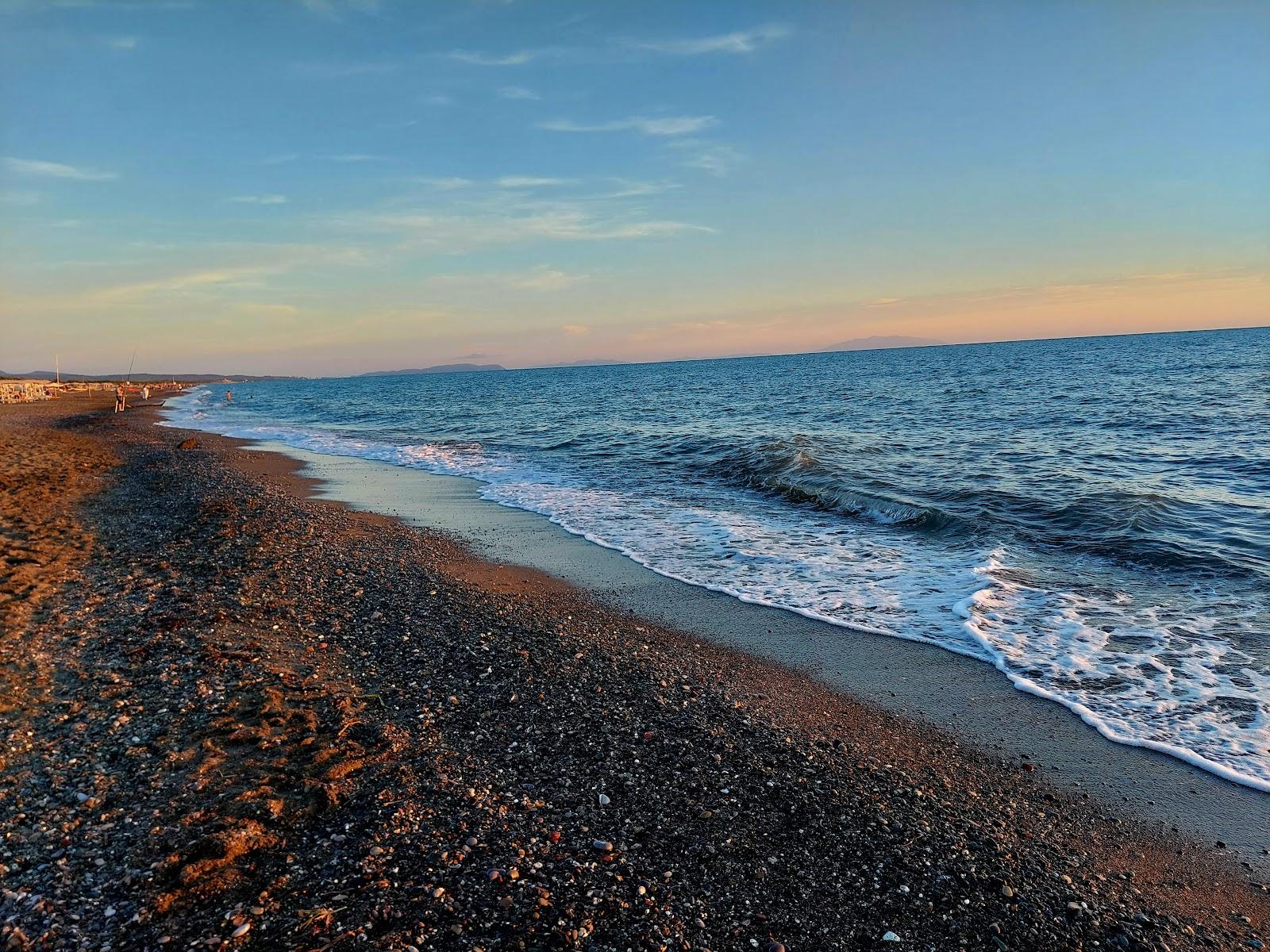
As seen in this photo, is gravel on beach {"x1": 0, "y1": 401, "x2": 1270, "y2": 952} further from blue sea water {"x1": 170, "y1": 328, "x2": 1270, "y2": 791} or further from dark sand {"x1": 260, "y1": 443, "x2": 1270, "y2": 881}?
blue sea water {"x1": 170, "y1": 328, "x2": 1270, "y2": 791}

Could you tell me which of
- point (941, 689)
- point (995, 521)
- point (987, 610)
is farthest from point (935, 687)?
point (995, 521)

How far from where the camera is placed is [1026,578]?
38.7ft

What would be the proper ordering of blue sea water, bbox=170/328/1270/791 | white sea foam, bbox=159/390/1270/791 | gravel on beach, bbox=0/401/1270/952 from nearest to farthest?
1. gravel on beach, bbox=0/401/1270/952
2. white sea foam, bbox=159/390/1270/791
3. blue sea water, bbox=170/328/1270/791

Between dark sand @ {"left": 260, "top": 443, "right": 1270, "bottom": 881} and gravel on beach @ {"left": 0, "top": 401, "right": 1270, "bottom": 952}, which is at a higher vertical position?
gravel on beach @ {"left": 0, "top": 401, "right": 1270, "bottom": 952}

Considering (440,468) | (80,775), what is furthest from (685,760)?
(440,468)

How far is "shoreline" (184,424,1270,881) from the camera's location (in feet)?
18.8

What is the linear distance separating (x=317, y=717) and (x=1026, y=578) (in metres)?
11.2

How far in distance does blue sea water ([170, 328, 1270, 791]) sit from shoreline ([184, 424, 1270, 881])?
30 cm

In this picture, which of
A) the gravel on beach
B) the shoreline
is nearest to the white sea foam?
the shoreline

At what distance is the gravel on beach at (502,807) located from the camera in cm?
418

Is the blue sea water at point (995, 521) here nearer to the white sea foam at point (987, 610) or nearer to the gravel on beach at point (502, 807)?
the white sea foam at point (987, 610)

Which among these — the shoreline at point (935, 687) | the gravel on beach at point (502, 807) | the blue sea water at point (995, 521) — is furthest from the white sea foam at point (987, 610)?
the gravel on beach at point (502, 807)

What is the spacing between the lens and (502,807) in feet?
17.1

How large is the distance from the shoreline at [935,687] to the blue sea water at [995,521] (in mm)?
298
